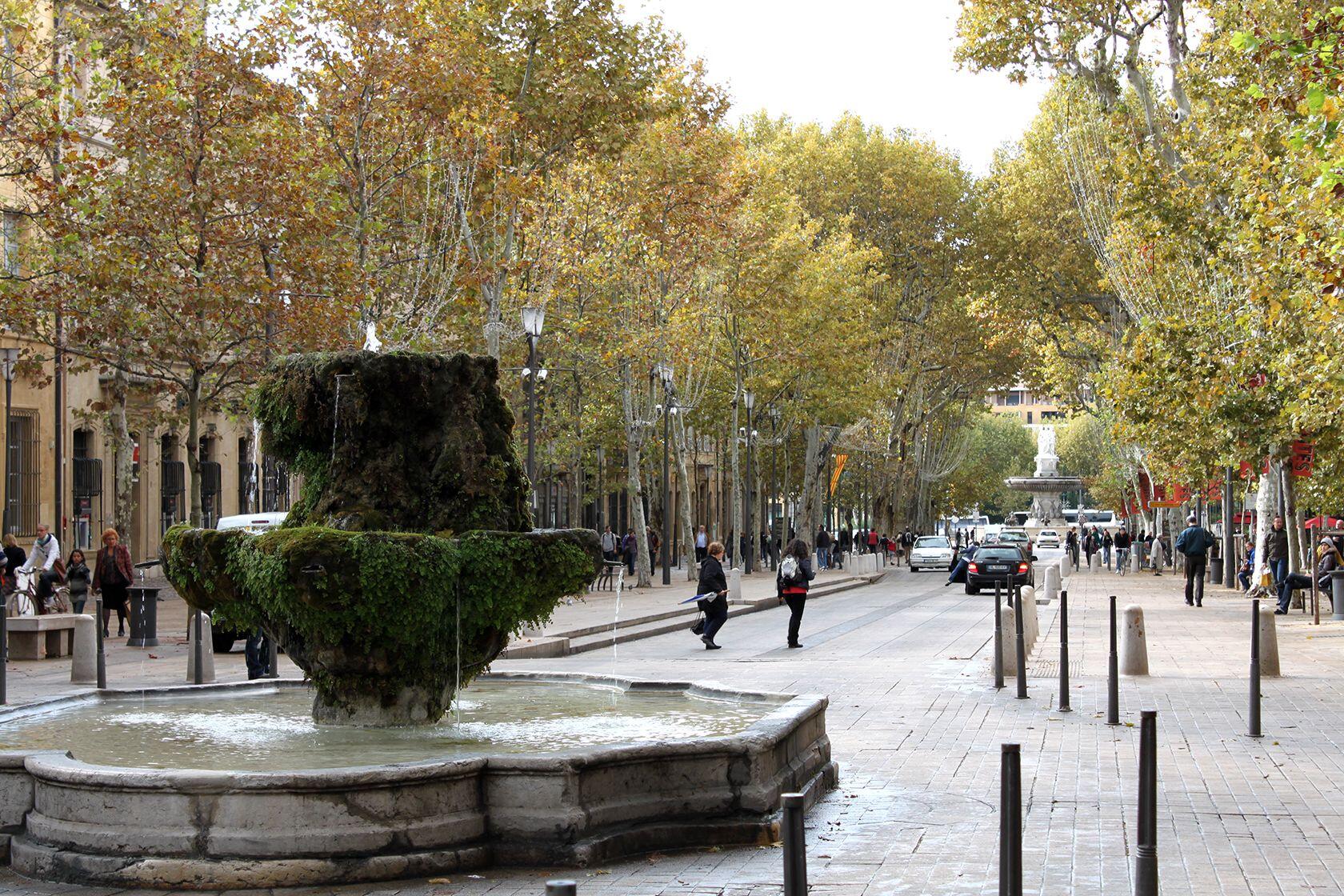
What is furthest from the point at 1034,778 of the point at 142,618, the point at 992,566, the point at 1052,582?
the point at 992,566

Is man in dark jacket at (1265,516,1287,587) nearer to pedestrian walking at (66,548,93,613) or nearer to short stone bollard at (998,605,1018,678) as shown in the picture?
short stone bollard at (998,605,1018,678)

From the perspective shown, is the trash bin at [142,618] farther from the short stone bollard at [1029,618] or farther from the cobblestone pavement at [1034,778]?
the short stone bollard at [1029,618]

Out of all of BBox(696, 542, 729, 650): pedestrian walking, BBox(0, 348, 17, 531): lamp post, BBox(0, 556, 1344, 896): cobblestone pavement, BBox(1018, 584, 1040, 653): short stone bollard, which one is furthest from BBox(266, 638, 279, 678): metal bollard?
BBox(0, 348, 17, 531): lamp post

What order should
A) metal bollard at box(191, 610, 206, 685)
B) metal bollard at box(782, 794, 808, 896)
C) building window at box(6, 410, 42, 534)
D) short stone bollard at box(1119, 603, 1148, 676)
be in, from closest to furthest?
1. metal bollard at box(782, 794, 808, 896)
2. metal bollard at box(191, 610, 206, 685)
3. short stone bollard at box(1119, 603, 1148, 676)
4. building window at box(6, 410, 42, 534)

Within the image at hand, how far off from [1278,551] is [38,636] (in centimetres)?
2301

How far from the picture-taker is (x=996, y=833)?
8508mm

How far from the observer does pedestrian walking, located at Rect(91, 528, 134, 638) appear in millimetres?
23458

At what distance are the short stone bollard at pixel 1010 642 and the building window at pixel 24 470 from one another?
24.4m

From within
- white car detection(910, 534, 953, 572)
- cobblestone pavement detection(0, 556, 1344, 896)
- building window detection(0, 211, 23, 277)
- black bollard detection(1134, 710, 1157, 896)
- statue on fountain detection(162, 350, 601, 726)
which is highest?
building window detection(0, 211, 23, 277)

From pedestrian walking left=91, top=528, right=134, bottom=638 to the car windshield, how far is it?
23618 mm

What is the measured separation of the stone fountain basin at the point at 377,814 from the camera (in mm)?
7309

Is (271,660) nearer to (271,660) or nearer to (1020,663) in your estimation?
(271,660)

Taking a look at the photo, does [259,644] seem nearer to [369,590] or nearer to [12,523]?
[369,590]

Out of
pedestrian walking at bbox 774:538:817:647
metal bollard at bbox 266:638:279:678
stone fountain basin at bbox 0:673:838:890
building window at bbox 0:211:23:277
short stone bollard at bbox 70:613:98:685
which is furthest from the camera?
building window at bbox 0:211:23:277
